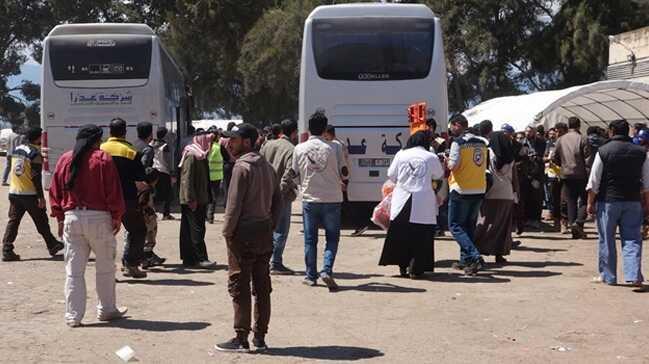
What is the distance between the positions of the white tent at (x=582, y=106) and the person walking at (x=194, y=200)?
11468 millimetres

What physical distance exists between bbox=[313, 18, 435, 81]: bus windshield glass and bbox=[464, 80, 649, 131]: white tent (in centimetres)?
580

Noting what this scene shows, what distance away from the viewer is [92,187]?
816 cm

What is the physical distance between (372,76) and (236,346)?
9579mm

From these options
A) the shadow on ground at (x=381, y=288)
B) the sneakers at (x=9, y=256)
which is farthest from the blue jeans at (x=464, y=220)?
the sneakers at (x=9, y=256)

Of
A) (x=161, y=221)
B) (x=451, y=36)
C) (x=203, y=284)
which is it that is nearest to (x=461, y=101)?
(x=451, y=36)

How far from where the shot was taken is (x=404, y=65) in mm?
16266

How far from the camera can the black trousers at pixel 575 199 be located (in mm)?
15470

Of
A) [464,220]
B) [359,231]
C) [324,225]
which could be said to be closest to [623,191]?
[464,220]

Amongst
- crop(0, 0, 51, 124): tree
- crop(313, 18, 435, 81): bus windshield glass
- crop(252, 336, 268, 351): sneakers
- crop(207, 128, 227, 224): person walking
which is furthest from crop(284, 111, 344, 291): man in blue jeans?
crop(0, 0, 51, 124): tree

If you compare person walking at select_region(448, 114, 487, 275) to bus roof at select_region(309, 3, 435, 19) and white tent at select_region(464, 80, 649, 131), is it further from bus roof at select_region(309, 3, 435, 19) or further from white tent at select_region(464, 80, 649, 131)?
white tent at select_region(464, 80, 649, 131)

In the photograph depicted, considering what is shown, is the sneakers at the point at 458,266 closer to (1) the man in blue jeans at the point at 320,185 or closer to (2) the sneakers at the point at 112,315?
(1) the man in blue jeans at the point at 320,185

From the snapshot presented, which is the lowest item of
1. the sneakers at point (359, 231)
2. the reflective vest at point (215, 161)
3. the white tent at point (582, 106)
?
the sneakers at point (359, 231)

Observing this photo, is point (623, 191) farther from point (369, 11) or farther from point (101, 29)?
point (101, 29)

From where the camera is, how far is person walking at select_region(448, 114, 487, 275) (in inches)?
441
